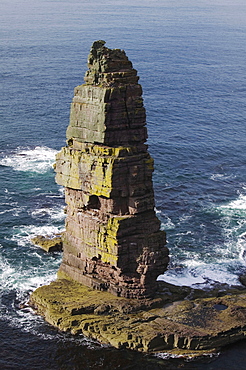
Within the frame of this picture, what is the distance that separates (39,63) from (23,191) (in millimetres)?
87040

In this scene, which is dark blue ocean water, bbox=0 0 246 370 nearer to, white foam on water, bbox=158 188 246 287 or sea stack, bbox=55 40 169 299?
white foam on water, bbox=158 188 246 287

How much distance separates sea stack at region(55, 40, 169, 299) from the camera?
6544 cm

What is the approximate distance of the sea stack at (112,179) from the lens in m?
65.4

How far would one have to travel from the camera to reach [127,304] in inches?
2657

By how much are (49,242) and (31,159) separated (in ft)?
116

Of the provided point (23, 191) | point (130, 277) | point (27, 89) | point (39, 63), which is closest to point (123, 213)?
point (130, 277)

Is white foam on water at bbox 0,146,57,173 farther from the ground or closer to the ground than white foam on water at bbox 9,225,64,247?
farther from the ground

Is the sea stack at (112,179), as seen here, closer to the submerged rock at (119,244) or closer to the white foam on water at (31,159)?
the submerged rock at (119,244)

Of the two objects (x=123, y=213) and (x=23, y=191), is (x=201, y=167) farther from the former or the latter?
(x=123, y=213)

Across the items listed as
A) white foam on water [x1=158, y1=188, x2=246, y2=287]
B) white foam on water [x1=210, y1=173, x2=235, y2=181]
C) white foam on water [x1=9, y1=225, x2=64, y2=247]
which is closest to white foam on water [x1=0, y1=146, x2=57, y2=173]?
white foam on water [x1=9, y1=225, x2=64, y2=247]

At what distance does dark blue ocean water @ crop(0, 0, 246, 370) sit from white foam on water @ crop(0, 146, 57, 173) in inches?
14.4

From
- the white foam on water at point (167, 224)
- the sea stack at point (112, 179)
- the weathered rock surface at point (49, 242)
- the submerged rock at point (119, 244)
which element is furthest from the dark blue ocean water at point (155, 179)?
the sea stack at point (112, 179)

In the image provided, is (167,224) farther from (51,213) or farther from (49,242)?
(49,242)

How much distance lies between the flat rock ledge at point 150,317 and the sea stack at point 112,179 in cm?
208
